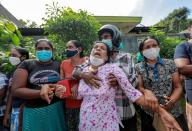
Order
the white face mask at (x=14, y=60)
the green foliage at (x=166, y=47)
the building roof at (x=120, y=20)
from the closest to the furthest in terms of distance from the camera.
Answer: the white face mask at (x=14, y=60), the green foliage at (x=166, y=47), the building roof at (x=120, y=20)

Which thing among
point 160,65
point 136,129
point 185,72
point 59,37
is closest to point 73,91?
point 136,129

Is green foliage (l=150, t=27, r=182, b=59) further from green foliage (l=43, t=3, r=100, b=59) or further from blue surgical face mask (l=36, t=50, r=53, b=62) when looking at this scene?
blue surgical face mask (l=36, t=50, r=53, b=62)

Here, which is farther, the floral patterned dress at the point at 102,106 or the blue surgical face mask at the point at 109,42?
the blue surgical face mask at the point at 109,42

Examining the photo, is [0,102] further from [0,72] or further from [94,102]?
[94,102]

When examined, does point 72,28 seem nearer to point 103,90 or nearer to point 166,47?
point 166,47

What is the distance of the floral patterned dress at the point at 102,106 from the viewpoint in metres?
2.81

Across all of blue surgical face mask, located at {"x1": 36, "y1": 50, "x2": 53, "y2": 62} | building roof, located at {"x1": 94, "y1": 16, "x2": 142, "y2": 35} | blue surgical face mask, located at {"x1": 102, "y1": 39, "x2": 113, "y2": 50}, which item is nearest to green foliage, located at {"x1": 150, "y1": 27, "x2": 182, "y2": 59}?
blue surgical face mask, located at {"x1": 102, "y1": 39, "x2": 113, "y2": 50}

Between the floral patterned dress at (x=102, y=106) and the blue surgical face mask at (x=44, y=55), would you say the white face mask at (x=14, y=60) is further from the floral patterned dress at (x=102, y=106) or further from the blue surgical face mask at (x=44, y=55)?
the floral patterned dress at (x=102, y=106)

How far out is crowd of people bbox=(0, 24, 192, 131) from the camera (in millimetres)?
2836

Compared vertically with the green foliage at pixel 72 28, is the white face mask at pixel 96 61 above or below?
below

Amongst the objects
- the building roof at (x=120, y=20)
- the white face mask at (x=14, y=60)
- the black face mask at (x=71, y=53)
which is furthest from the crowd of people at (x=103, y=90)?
the building roof at (x=120, y=20)

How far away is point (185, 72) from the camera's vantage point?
3.37m

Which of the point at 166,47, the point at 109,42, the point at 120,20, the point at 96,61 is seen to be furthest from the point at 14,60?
the point at 120,20

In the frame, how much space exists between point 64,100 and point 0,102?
1.18 metres
